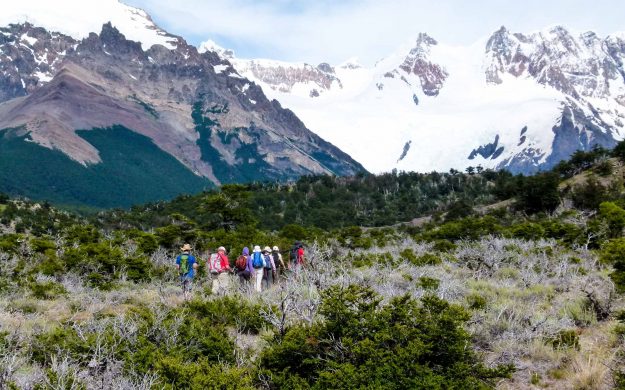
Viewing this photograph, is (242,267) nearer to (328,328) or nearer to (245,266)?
(245,266)

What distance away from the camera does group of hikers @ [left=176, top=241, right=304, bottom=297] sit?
17094mm

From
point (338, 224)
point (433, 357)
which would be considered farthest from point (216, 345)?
point (338, 224)

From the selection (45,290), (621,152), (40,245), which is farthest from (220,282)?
(621,152)

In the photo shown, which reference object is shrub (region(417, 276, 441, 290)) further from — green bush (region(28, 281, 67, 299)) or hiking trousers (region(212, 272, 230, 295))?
green bush (region(28, 281, 67, 299))

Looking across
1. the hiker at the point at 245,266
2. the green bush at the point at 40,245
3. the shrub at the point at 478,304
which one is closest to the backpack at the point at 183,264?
the hiker at the point at 245,266

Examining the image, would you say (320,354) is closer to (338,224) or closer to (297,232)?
(297,232)

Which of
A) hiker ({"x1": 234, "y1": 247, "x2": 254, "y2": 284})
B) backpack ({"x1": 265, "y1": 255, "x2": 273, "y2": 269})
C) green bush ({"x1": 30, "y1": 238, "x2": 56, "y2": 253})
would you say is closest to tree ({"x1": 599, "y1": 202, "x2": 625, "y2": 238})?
backpack ({"x1": 265, "y1": 255, "x2": 273, "y2": 269})

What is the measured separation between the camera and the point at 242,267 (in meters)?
18.8

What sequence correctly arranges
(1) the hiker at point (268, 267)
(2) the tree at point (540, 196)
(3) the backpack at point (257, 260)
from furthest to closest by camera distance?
1. (2) the tree at point (540, 196)
2. (1) the hiker at point (268, 267)
3. (3) the backpack at point (257, 260)

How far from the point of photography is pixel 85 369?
857 centimetres

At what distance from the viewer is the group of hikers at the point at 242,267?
673 inches

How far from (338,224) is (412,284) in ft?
325

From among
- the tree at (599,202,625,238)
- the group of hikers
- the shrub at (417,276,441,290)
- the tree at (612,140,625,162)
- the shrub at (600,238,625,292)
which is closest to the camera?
the shrub at (600,238,625,292)

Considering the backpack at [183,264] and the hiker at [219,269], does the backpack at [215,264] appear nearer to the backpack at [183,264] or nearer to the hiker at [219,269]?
the hiker at [219,269]
